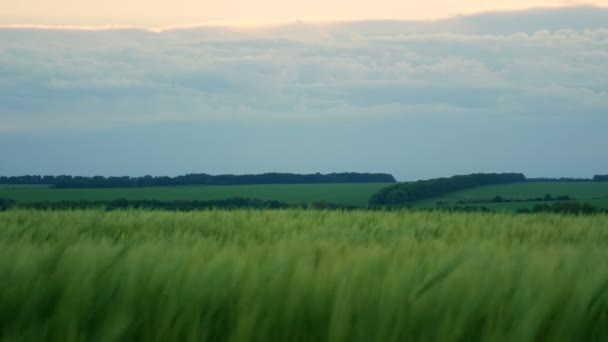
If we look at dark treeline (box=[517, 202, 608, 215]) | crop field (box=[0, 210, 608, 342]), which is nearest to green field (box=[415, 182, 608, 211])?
dark treeline (box=[517, 202, 608, 215])

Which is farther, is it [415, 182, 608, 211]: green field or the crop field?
[415, 182, 608, 211]: green field

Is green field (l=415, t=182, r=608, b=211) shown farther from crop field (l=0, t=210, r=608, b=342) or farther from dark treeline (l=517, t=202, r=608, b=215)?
crop field (l=0, t=210, r=608, b=342)

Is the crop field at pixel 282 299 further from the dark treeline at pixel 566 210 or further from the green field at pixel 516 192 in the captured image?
the green field at pixel 516 192

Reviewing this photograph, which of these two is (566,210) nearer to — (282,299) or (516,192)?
(282,299)

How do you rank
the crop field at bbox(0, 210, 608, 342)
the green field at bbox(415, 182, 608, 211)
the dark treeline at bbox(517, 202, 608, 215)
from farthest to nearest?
1. the green field at bbox(415, 182, 608, 211)
2. the dark treeline at bbox(517, 202, 608, 215)
3. the crop field at bbox(0, 210, 608, 342)

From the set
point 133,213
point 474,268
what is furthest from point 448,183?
point 474,268

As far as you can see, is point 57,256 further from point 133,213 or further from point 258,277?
point 133,213

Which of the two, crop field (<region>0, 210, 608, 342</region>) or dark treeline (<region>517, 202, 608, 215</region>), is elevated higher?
dark treeline (<region>517, 202, 608, 215</region>)

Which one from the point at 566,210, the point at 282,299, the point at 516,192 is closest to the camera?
the point at 282,299

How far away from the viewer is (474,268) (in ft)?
8.09

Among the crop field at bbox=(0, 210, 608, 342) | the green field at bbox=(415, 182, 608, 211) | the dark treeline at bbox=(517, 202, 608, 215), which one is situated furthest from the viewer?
the green field at bbox=(415, 182, 608, 211)

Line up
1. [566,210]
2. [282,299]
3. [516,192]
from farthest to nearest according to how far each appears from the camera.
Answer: [516,192], [566,210], [282,299]

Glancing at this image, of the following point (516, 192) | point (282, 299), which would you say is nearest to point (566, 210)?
point (282, 299)

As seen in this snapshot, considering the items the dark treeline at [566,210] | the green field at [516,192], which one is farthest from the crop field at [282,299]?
the green field at [516,192]
